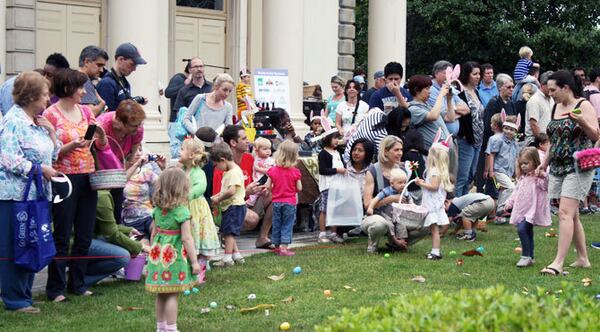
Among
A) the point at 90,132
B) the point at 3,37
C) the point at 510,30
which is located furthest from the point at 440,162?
the point at 510,30

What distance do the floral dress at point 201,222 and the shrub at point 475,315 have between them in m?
4.57

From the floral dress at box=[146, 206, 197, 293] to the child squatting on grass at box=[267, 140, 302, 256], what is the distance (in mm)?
3776

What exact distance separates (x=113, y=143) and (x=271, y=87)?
7.84 m

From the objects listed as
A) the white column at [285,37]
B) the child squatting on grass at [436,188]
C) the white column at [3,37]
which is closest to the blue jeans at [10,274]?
the child squatting on grass at [436,188]

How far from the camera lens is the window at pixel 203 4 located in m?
21.6

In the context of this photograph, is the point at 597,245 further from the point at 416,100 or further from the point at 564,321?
the point at 564,321

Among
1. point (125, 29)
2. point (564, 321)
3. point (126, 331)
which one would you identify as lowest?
point (126, 331)

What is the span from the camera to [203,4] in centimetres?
2202

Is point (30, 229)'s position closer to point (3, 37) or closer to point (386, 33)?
point (3, 37)

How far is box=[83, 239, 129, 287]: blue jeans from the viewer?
9.61 meters

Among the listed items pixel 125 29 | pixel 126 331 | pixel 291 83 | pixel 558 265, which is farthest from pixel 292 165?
pixel 291 83

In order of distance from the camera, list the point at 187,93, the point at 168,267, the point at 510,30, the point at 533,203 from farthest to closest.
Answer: the point at 510,30 < the point at 187,93 < the point at 533,203 < the point at 168,267

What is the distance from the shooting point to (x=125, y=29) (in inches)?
682

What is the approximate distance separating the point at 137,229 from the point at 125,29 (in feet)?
23.8
